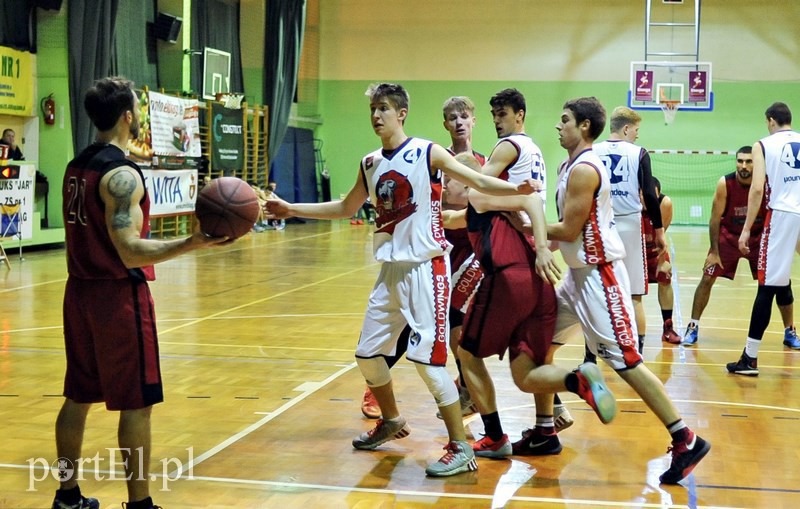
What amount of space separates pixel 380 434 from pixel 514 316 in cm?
92

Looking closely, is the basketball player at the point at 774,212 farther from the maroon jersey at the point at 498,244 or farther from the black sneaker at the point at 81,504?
the black sneaker at the point at 81,504

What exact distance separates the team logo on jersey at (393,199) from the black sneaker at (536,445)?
1.26 m

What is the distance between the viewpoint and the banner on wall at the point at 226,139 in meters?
20.0

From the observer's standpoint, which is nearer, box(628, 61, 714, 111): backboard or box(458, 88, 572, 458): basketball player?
box(458, 88, 572, 458): basketball player

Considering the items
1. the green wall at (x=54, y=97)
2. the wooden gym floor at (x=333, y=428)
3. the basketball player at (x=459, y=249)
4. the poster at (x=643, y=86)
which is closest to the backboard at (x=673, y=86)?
the poster at (x=643, y=86)

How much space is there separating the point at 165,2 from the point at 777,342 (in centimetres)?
1550

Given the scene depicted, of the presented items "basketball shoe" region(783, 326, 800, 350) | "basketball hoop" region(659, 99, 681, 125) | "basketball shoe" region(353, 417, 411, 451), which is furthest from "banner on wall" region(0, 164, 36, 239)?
"basketball hoop" region(659, 99, 681, 125)

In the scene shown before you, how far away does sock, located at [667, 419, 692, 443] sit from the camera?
13.8 ft

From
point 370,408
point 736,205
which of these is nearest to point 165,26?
point 736,205

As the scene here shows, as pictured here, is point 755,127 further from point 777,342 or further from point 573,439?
point 573,439

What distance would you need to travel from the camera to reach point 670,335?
8.16 m

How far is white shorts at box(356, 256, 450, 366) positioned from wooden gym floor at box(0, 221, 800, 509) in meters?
0.57

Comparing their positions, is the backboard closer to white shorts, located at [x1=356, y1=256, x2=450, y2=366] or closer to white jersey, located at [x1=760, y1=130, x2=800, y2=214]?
white jersey, located at [x1=760, y1=130, x2=800, y2=214]

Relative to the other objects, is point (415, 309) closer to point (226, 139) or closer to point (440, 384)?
point (440, 384)
